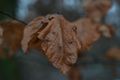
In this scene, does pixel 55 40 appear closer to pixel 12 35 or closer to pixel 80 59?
pixel 12 35

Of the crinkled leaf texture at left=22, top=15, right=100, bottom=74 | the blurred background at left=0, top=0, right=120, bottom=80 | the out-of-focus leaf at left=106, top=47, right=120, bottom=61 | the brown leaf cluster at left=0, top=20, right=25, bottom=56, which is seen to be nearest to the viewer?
the crinkled leaf texture at left=22, top=15, right=100, bottom=74

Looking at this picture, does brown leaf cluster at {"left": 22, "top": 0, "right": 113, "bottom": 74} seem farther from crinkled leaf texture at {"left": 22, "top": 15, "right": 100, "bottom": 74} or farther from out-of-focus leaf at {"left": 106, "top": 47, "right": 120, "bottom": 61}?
out-of-focus leaf at {"left": 106, "top": 47, "right": 120, "bottom": 61}

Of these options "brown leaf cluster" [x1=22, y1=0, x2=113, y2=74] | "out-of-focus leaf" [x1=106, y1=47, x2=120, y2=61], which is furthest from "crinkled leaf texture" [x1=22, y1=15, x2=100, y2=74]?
"out-of-focus leaf" [x1=106, y1=47, x2=120, y2=61]

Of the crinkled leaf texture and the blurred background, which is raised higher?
the crinkled leaf texture

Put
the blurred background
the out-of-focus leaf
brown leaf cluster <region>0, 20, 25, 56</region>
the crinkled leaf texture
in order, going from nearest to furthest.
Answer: the crinkled leaf texture < brown leaf cluster <region>0, 20, 25, 56</region> < the blurred background < the out-of-focus leaf

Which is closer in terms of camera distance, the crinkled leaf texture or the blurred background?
the crinkled leaf texture

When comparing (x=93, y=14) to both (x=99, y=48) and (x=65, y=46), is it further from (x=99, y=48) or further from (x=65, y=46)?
(x=65, y=46)
